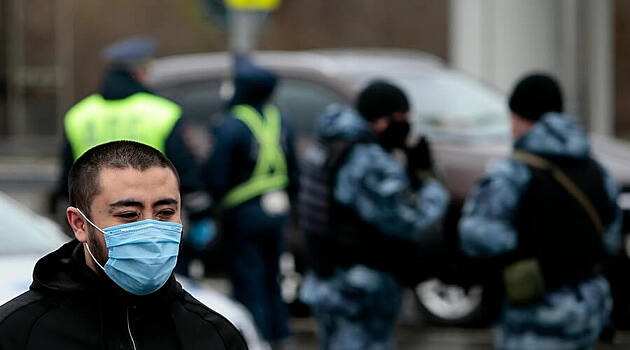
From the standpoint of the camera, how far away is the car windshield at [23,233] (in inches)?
253

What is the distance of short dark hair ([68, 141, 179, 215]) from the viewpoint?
9.43 ft

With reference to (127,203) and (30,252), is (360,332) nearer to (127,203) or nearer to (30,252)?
(30,252)

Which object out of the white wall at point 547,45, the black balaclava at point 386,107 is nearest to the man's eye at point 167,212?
the black balaclava at point 386,107

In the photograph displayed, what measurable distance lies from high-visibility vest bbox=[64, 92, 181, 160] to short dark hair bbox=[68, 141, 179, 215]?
14.7ft

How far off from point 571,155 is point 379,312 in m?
1.28

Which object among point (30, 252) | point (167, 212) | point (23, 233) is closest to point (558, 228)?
point (30, 252)

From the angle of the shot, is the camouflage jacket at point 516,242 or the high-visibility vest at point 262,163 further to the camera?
the high-visibility vest at point 262,163

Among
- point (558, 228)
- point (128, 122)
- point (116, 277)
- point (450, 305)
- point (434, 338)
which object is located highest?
point (116, 277)

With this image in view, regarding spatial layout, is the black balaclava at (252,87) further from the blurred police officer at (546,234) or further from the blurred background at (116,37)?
the blurred background at (116,37)

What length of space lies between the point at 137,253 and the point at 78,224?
14 cm

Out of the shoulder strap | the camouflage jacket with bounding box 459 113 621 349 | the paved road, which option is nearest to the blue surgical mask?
the camouflage jacket with bounding box 459 113 621 349

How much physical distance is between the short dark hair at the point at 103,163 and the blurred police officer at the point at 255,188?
546 centimetres

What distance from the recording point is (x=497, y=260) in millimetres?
5832

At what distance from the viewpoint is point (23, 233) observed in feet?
21.7
